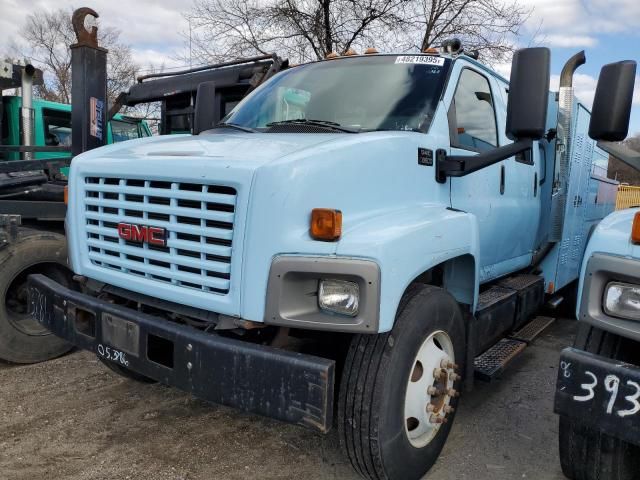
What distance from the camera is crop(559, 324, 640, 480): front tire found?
8.02 ft

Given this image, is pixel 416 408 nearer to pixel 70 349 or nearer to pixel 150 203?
pixel 150 203

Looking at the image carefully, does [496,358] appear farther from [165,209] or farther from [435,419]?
[165,209]

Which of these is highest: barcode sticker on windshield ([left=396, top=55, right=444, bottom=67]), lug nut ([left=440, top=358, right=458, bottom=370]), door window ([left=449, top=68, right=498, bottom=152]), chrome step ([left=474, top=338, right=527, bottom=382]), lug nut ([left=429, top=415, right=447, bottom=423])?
barcode sticker on windshield ([left=396, top=55, right=444, bottom=67])

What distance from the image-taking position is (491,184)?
3891 mm

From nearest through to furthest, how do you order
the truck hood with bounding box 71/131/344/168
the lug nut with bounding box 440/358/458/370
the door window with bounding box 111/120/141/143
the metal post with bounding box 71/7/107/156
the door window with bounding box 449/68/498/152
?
the truck hood with bounding box 71/131/344/168 < the lug nut with bounding box 440/358/458/370 < the door window with bounding box 449/68/498/152 < the metal post with bounding box 71/7/107/156 < the door window with bounding box 111/120/141/143

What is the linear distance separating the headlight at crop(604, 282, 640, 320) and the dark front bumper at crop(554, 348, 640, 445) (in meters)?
0.19

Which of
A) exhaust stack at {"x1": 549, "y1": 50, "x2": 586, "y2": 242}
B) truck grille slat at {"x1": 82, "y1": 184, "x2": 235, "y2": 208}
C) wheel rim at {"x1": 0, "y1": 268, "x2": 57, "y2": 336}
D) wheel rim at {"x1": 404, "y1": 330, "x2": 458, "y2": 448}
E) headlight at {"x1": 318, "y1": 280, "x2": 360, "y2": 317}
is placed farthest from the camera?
exhaust stack at {"x1": 549, "y1": 50, "x2": 586, "y2": 242}

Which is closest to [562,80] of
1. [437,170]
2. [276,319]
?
[437,170]

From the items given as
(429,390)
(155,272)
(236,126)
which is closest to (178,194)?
(155,272)

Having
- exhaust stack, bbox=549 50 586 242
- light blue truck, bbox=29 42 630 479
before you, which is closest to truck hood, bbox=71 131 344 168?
light blue truck, bbox=29 42 630 479

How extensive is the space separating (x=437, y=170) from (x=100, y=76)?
3467mm

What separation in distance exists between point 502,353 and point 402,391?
1565 mm

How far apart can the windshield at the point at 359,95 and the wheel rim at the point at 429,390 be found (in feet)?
4.13

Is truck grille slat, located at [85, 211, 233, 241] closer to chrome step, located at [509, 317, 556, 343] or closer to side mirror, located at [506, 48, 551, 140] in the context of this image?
side mirror, located at [506, 48, 551, 140]
